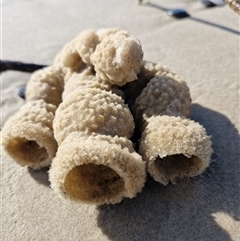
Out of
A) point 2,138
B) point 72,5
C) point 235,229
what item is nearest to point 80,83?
point 2,138

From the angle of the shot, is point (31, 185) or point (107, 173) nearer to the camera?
point (107, 173)

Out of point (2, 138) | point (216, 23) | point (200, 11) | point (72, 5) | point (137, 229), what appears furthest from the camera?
point (72, 5)

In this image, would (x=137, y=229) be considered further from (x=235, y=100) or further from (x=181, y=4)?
(x=181, y=4)

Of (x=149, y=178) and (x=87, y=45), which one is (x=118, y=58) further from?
(x=149, y=178)

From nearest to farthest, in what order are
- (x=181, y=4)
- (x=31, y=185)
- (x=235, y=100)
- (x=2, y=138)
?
(x=2, y=138), (x=31, y=185), (x=235, y=100), (x=181, y=4)

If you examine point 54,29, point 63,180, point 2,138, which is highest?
point 63,180

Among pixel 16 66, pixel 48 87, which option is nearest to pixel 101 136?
pixel 48 87
